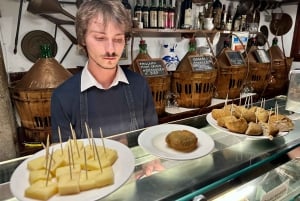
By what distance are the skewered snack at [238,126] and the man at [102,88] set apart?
558mm

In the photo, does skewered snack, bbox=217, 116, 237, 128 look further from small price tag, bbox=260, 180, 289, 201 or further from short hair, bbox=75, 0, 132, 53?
short hair, bbox=75, 0, 132, 53

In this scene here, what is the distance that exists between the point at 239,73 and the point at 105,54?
165 centimetres

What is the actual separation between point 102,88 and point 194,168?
67 cm

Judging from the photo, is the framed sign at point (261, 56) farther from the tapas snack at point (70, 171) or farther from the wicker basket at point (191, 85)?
the tapas snack at point (70, 171)

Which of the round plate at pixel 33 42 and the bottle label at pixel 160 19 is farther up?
the bottle label at pixel 160 19

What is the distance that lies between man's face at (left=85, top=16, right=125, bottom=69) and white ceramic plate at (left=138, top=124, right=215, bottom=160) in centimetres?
42

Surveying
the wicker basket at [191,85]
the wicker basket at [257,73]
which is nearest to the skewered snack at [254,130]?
the wicker basket at [191,85]

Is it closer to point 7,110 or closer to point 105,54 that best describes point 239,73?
point 105,54

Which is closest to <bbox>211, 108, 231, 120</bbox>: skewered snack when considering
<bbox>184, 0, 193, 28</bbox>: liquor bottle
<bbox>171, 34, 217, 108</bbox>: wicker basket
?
<bbox>171, 34, 217, 108</bbox>: wicker basket

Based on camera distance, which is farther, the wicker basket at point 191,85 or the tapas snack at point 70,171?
the wicker basket at point 191,85

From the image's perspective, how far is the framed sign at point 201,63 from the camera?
2021 millimetres

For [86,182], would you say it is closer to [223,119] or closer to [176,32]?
[223,119]

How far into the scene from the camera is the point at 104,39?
1.07 metres

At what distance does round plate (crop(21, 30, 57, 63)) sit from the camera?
1793 millimetres
